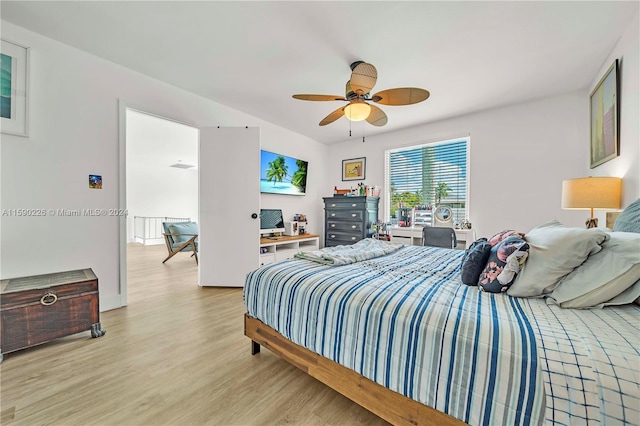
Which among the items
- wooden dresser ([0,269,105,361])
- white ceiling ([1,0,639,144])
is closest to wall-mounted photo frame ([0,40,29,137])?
white ceiling ([1,0,639,144])

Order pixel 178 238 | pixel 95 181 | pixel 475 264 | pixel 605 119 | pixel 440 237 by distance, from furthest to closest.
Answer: pixel 178 238 < pixel 440 237 < pixel 95 181 < pixel 605 119 < pixel 475 264

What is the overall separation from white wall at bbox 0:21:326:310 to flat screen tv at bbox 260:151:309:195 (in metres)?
1.69

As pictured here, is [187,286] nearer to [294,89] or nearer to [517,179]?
[294,89]

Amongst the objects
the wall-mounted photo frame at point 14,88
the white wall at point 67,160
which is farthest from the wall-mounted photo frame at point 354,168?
the wall-mounted photo frame at point 14,88

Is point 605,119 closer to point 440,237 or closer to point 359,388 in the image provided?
point 440,237

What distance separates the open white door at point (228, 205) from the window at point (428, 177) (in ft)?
8.32

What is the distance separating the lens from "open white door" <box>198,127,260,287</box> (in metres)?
3.32

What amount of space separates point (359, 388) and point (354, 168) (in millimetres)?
4263

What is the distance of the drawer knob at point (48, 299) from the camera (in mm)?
1810

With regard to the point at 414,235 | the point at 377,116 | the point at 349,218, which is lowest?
the point at 414,235

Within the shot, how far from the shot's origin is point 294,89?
9.84 feet

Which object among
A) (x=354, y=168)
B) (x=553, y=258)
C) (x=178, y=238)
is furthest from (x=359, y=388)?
(x=178, y=238)

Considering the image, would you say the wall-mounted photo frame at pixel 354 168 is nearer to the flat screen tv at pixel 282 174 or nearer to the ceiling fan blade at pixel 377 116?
the flat screen tv at pixel 282 174

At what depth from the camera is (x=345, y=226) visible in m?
4.52
